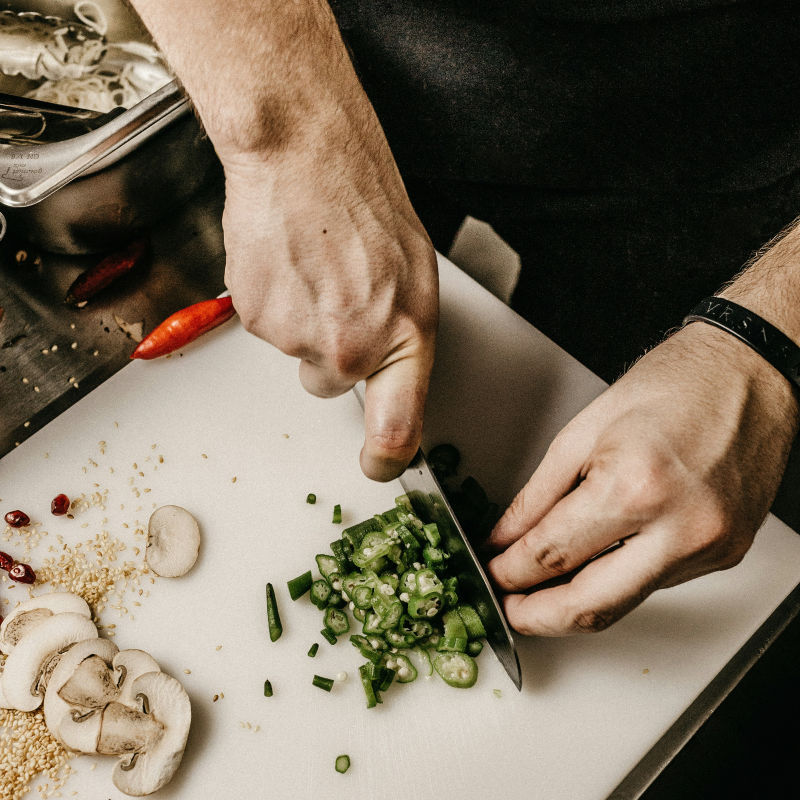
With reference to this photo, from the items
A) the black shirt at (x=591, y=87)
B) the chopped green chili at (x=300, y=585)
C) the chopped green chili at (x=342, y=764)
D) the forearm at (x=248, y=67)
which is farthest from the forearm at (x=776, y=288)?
the chopped green chili at (x=342, y=764)

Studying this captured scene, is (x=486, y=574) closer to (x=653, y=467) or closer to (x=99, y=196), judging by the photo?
(x=653, y=467)

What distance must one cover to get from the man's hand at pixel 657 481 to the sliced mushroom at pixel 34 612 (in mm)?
802

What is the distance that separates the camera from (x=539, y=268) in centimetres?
199

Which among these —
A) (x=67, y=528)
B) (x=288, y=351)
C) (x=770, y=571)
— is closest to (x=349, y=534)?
(x=288, y=351)

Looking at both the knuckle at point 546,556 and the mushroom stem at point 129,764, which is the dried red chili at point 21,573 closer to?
the mushroom stem at point 129,764

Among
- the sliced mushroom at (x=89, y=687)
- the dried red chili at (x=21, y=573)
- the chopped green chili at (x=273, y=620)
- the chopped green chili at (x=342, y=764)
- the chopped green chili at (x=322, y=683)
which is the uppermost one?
the dried red chili at (x=21, y=573)

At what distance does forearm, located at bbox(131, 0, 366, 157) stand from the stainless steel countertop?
26.3 inches

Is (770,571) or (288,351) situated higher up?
(288,351)

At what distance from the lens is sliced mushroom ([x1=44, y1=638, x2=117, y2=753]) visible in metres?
1.14

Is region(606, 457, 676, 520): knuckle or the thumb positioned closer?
region(606, 457, 676, 520): knuckle

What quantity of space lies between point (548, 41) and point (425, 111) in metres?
0.36

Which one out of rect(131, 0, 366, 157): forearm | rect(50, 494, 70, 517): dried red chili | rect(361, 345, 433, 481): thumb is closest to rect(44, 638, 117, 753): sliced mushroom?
rect(50, 494, 70, 517): dried red chili

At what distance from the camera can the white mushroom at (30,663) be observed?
1.20m

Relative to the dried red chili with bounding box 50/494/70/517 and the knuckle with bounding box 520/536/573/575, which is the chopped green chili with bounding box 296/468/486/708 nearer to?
the knuckle with bounding box 520/536/573/575
